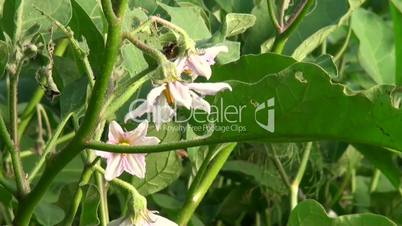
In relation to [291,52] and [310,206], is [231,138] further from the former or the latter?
[291,52]

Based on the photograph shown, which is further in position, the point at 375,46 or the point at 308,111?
the point at 375,46

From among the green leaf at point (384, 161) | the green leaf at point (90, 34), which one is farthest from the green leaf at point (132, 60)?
the green leaf at point (384, 161)

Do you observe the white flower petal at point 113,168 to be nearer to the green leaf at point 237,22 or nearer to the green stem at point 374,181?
the green leaf at point 237,22

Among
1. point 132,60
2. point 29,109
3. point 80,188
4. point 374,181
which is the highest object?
point 132,60

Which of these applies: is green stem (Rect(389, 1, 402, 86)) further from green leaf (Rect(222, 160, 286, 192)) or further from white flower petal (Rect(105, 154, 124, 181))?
white flower petal (Rect(105, 154, 124, 181))

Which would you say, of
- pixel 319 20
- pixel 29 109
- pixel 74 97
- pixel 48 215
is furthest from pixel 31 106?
pixel 319 20

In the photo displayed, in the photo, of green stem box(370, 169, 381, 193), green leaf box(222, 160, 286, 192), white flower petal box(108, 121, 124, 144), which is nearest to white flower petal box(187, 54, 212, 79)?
white flower petal box(108, 121, 124, 144)

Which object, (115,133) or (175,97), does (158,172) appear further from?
(175,97)
